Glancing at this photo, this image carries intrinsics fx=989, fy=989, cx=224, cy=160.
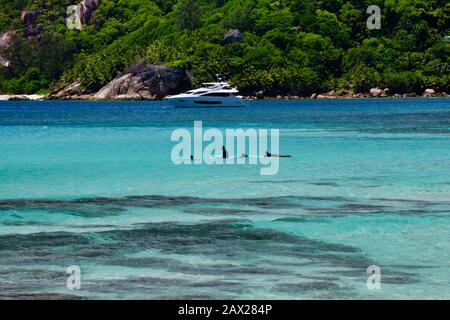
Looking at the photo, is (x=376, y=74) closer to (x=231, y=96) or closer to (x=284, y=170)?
(x=231, y=96)

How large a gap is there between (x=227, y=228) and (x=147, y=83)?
15788 centimetres

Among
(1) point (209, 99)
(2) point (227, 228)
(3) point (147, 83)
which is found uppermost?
(2) point (227, 228)

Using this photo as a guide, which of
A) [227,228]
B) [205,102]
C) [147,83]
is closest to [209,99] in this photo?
[205,102]

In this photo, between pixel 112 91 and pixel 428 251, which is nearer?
pixel 428 251

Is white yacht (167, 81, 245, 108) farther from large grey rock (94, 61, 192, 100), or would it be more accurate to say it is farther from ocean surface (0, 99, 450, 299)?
ocean surface (0, 99, 450, 299)

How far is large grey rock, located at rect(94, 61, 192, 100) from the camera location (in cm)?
17862

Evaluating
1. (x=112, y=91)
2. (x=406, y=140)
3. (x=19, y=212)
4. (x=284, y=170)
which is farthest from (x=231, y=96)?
(x=19, y=212)

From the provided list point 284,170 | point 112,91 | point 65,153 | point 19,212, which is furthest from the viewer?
point 112,91

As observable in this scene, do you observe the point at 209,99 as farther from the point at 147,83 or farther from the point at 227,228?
the point at 227,228

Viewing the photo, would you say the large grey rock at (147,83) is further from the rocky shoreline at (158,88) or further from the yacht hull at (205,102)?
the yacht hull at (205,102)

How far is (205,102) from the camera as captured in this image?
129750 millimetres

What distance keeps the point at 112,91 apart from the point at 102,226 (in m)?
166

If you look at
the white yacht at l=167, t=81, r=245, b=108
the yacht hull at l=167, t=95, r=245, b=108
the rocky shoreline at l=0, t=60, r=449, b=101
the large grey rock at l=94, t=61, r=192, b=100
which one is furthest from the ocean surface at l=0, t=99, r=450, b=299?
the rocky shoreline at l=0, t=60, r=449, b=101

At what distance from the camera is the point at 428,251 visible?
20.0m
